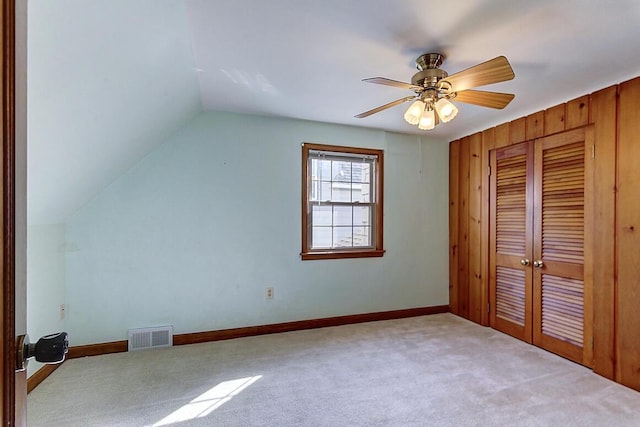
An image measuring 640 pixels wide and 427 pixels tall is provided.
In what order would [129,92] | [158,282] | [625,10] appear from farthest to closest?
1. [158,282]
2. [129,92]
3. [625,10]

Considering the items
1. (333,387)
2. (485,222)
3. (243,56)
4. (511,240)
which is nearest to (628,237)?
(511,240)

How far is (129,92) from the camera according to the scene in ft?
6.82

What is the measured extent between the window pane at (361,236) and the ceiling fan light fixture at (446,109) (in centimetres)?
196

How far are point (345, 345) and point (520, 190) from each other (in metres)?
2.36

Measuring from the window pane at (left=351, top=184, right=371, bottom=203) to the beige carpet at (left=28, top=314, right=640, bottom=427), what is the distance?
161 centimetres

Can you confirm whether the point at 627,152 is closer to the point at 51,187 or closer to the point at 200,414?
the point at 200,414

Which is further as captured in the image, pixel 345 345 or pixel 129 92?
pixel 345 345

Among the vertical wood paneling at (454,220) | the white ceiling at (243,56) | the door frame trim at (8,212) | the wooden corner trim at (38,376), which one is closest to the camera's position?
the door frame trim at (8,212)

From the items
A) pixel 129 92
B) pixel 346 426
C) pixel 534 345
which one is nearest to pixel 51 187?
pixel 129 92

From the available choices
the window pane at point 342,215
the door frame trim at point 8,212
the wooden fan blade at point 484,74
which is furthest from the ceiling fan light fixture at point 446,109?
the door frame trim at point 8,212

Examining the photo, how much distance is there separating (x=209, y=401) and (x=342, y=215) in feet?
7.56

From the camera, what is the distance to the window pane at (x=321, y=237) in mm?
3675

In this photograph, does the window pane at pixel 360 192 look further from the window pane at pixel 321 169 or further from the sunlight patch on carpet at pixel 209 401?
the sunlight patch on carpet at pixel 209 401

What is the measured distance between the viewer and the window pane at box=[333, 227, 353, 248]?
148 inches
